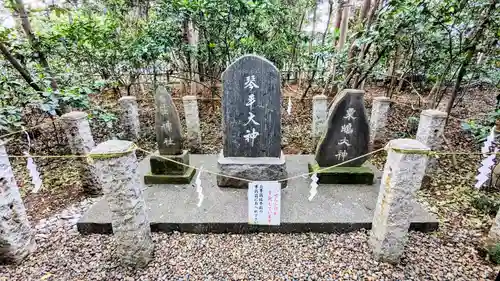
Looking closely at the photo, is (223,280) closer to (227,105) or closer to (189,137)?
(227,105)

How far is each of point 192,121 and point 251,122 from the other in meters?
1.95

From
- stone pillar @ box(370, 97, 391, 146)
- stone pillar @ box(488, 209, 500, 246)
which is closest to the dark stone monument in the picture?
stone pillar @ box(488, 209, 500, 246)

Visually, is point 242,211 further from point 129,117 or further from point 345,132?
point 129,117

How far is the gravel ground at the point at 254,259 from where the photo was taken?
2.24 meters

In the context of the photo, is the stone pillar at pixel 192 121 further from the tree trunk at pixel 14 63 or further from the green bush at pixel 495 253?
the green bush at pixel 495 253

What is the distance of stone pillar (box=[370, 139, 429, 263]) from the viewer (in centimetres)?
201

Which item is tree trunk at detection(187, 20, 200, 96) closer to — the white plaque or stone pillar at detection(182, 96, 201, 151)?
stone pillar at detection(182, 96, 201, 151)

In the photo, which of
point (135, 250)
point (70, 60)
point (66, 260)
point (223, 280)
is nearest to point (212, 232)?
point (223, 280)

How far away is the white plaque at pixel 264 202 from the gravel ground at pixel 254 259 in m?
0.22

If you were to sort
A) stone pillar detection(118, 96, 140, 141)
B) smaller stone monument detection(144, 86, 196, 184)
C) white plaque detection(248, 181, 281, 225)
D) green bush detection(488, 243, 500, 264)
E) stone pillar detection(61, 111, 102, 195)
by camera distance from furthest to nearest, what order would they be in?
stone pillar detection(118, 96, 140, 141)
smaller stone monument detection(144, 86, 196, 184)
stone pillar detection(61, 111, 102, 195)
white plaque detection(248, 181, 281, 225)
green bush detection(488, 243, 500, 264)

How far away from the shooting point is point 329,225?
109 inches

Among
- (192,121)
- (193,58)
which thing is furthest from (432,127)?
(193,58)

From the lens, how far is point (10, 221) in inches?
88.8

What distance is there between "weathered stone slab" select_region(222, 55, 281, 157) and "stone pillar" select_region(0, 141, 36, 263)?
87.9 inches
